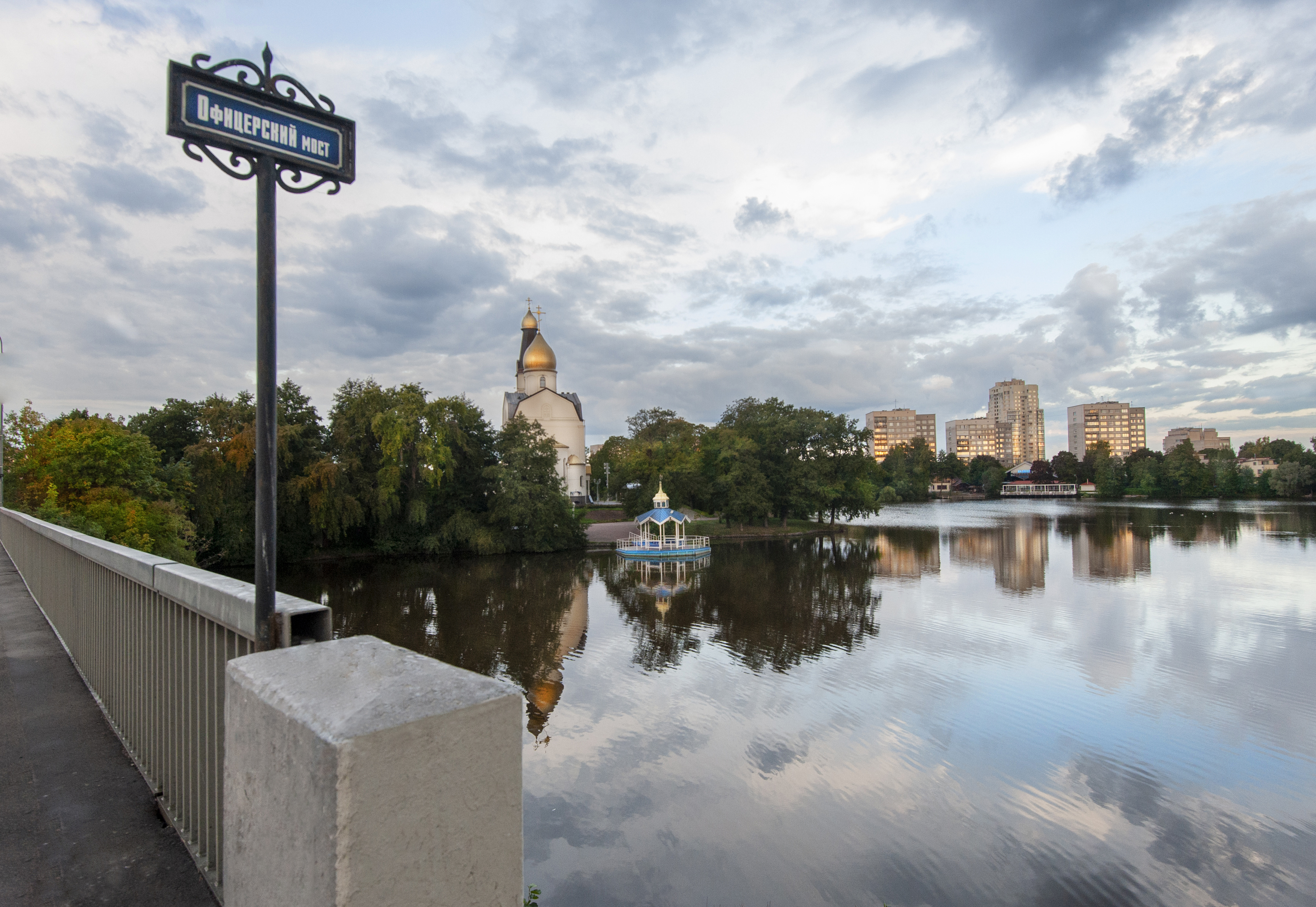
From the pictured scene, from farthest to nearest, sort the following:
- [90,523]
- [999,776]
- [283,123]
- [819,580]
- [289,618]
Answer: [819,580] → [90,523] → [999,776] → [283,123] → [289,618]

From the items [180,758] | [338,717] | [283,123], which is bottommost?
[180,758]

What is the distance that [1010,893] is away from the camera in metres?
7.31

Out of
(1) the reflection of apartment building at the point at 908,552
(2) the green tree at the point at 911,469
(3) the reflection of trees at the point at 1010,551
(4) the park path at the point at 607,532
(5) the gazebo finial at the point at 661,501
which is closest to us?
(3) the reflection of trees at the point at 1010,551

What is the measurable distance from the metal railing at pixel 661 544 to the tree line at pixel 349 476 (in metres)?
2.73

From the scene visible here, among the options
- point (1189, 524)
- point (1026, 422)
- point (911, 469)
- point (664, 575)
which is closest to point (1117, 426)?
point (1026, 422)

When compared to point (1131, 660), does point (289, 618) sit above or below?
above

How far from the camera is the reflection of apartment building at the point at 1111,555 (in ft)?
94.3

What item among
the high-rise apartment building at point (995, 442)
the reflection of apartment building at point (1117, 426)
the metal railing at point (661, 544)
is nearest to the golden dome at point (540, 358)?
the metal railing at point (661, 544)

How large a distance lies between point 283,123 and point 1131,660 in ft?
61.5

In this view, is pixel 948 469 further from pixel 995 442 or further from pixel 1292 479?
pixel 995 442

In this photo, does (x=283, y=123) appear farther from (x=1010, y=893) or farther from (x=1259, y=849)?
(x=1259, y=849)

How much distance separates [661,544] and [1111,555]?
21941 millimetres

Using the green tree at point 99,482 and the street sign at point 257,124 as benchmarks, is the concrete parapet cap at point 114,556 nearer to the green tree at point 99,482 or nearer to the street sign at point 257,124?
the street sign at point 257,124

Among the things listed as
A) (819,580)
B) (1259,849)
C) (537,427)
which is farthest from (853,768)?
(537,427)
